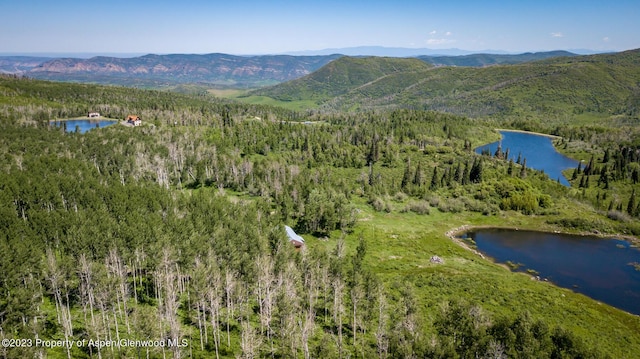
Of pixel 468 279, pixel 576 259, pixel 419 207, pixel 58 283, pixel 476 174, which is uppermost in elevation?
pixel 58 283

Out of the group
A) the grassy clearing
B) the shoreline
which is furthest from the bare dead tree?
the shoreline

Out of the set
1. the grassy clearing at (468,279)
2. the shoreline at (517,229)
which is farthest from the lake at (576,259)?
the grassy clearing at (468,279)

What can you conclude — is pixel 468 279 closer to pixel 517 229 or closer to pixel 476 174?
pixel 517 229

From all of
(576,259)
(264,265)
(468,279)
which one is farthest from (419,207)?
(264,265)

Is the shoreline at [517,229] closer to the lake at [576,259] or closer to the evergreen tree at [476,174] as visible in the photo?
the lake at [576,259]

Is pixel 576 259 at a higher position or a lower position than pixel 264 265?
lower

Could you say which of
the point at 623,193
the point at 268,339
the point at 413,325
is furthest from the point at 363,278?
the point at 623,193
